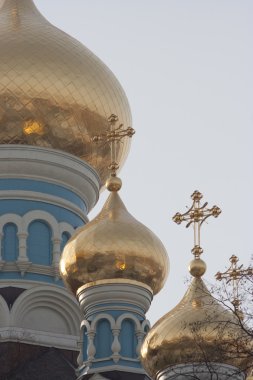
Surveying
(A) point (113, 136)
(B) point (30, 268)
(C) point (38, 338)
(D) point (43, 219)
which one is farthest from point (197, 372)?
(D) point (43, 219)

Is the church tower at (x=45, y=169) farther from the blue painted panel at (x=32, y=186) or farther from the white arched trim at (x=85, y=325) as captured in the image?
the white arched trim at (x=85, y=325)

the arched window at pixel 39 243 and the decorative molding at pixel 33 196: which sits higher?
the decorative molding at pixel 33 196

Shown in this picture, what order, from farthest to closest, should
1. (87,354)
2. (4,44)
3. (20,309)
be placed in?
(4,44)
(20,309)
(87,354)

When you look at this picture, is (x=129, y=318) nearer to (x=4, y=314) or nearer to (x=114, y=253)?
(x=114, y=253)

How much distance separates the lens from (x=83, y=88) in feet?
74.4

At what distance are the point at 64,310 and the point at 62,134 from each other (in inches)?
93.1

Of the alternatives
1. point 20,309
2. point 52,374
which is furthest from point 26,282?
point 52,374

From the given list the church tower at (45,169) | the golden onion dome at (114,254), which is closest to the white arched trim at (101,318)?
the golden onion dome at (114,254)

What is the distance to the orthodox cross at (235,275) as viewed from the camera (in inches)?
567

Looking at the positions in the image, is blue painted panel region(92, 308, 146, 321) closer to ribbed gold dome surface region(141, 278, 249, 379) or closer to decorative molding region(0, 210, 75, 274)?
ribbed gold dome surface region(141, 278, 249, 379)

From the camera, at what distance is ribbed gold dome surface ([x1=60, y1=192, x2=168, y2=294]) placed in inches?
787

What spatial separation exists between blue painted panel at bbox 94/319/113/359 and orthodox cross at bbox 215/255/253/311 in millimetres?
1681

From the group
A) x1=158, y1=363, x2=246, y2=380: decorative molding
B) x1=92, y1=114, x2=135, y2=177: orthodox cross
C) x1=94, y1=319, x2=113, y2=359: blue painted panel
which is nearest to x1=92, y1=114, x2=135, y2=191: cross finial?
x1=92, y1=114, x2=135, y2=177: orthodox cross

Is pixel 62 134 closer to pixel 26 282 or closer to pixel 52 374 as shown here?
pixel 26 282
